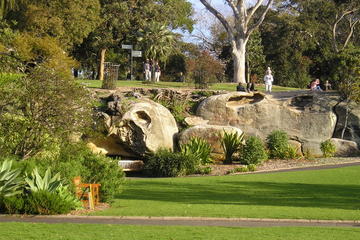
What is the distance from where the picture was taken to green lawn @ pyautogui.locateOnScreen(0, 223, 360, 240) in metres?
10.9

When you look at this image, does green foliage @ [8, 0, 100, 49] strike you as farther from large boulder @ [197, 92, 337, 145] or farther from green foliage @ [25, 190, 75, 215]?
green foliage @ [25, 190, 75, 215]

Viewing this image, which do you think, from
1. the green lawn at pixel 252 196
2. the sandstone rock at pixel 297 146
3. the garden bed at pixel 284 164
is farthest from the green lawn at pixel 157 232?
the sandstone rock at pixel 297 146

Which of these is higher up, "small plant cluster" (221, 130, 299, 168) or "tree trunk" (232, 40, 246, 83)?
"tree trunk" (232, 40, 246, 83)

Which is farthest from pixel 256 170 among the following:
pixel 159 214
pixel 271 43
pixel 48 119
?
pixel 271 43

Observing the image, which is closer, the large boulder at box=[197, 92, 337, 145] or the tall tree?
the large boulder at box=[197, 92, 337, 145]

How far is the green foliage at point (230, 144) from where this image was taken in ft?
106

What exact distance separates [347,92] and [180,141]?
1038cm

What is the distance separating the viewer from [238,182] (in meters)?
23.5

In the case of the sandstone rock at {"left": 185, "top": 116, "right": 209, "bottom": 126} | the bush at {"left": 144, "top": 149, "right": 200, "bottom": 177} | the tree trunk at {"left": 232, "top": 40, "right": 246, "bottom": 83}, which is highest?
the tree trunk at {"left": 232, "top": 40, "right": 246, "bottom": 83}

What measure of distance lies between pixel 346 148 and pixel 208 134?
7728 mm

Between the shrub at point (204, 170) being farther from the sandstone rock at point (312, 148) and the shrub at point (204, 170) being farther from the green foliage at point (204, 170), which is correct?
the sandstone rock at point (312, 148)

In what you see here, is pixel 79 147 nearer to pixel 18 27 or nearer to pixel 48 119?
pixel 48 119

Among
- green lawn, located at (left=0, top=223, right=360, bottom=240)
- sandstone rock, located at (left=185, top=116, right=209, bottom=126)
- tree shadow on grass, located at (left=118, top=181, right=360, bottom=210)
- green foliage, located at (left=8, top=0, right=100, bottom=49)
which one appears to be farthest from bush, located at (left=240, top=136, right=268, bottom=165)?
green foliage, located at (left=8, top=0, right=100, bottom=49)

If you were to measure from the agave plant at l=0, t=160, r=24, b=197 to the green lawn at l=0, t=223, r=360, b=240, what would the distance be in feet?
9.67
